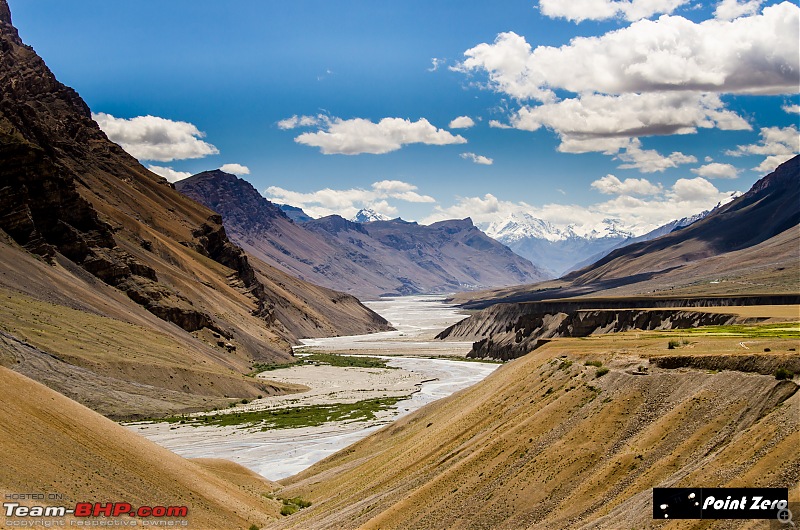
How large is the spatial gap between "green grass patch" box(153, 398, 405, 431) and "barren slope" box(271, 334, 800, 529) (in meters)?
40.6

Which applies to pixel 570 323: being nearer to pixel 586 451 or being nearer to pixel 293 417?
pixel 293 417

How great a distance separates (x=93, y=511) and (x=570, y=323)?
12079 cm

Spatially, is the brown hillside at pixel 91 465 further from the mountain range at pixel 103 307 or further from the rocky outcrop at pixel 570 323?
the rocky outcrop at pixel 570 323

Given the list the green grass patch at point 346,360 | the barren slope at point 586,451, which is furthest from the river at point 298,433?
the green grass patch at point 346,360

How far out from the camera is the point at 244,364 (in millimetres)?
149250

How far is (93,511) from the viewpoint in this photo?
37.3 m

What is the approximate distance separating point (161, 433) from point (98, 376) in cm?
1415

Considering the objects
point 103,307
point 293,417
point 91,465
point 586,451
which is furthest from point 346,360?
point 586,451

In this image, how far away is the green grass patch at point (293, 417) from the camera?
91.0 metres

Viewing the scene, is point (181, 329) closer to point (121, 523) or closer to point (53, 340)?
point (53, 340)

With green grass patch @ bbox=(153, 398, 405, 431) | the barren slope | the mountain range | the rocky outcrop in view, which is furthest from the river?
the barren slope

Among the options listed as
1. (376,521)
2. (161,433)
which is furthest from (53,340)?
(376,521)

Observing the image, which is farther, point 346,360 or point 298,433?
point 346,360

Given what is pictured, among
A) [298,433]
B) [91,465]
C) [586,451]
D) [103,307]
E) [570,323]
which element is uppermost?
[570,323]
